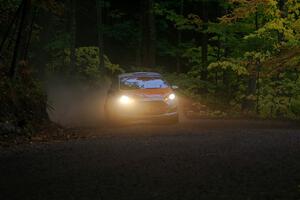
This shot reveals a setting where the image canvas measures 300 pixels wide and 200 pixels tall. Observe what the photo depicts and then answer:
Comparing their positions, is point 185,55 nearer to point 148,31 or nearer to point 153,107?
point 148,31

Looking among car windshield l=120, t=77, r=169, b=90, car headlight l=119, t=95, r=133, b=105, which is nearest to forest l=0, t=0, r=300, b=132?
car headlight l=119, t=95, r=133, b=105

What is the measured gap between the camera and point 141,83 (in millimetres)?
20172

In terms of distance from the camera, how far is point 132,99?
1953 cm

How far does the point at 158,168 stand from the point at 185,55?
21.1 m

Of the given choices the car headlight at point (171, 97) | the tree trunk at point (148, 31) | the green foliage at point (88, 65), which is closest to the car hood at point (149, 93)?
the car headlight at point (171, 97)

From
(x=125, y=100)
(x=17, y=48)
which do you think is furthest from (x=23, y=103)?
(x=125, y=100)

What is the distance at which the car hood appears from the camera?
1934 cm

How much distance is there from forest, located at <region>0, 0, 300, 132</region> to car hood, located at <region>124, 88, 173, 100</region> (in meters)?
2.69

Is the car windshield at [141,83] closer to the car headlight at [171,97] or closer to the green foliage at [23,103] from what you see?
the car headlight at [171,97]

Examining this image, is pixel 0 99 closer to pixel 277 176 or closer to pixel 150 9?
pixel 277 176

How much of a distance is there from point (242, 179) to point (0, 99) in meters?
9.49

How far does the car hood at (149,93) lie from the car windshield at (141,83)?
1.02 feet

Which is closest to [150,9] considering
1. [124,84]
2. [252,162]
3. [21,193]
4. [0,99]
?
[124,84]

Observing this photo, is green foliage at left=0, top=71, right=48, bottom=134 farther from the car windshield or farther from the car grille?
the car grille
